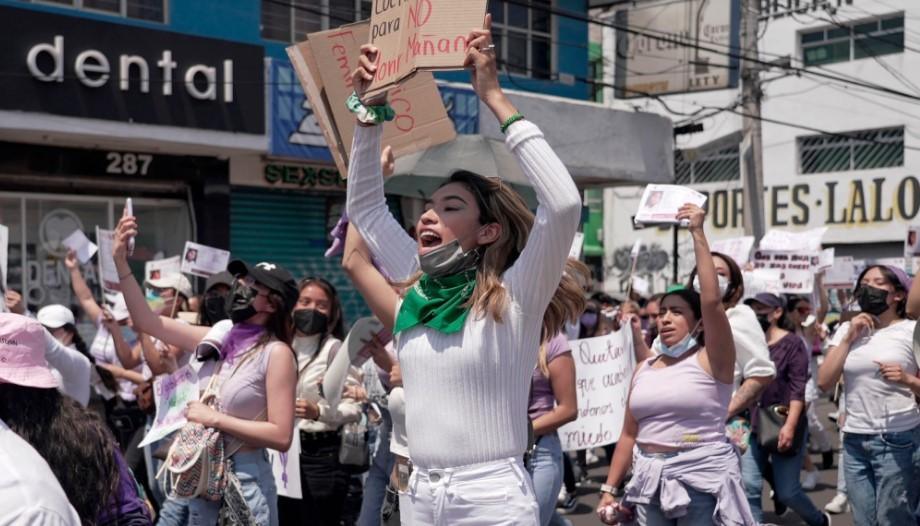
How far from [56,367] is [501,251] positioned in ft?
9.78

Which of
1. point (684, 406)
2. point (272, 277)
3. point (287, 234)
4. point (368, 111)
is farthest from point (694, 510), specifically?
point (287, 234)

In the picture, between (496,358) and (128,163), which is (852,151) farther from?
(496,358)

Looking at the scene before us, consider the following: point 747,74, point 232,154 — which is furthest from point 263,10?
point 747,74

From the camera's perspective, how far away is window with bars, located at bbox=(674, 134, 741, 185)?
37094mm

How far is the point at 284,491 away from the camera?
6.40 metres

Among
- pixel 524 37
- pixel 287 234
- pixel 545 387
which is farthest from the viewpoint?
pixel 524 37

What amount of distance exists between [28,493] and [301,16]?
51.0ft

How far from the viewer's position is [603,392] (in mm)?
8656

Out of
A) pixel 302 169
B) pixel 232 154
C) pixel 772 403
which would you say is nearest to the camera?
pixel 772 403

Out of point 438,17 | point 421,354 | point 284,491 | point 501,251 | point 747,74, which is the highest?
point 747,74

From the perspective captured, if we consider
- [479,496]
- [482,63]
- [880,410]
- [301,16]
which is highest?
[301,16]

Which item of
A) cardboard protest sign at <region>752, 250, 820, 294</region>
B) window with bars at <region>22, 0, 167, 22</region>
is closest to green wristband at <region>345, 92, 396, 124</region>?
cardboard protest sign at <region>752, 250, 820, 294</region>

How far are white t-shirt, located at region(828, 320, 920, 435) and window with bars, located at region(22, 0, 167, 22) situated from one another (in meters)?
10.9

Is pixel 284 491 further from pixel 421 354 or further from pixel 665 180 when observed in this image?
pixel 665 180
